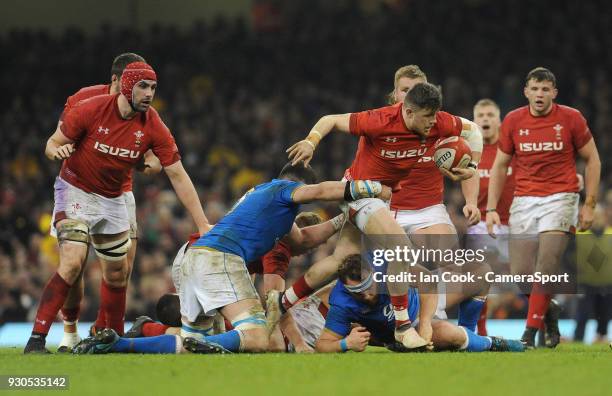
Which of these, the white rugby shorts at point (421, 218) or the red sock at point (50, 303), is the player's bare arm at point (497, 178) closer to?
the white rugby shorts at point (421, 218)

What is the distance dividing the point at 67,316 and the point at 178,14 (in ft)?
47.8

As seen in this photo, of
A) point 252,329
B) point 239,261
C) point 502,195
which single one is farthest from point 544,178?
point 252,329

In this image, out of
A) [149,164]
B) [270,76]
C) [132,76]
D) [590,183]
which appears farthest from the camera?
[270,76]

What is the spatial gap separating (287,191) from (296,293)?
935 millimetres

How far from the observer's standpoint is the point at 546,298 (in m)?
8.78

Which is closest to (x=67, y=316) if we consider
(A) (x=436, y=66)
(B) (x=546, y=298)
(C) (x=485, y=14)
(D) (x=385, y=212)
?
(D) (x=385, y=212)

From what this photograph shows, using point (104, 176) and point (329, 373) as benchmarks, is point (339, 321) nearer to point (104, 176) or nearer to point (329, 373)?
point (329, 373)

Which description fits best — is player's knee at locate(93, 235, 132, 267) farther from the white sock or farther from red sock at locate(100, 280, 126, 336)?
the white sock

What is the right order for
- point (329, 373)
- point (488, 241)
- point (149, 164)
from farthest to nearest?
point (488, 241) < point (149, 164) < point (329, 373)

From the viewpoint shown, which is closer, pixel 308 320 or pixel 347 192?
pixel 347 192

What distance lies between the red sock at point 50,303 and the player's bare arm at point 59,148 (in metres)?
0.87

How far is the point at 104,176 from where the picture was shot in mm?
8320

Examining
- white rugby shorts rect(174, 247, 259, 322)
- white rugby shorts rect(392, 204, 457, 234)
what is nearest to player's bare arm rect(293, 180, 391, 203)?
white rugby shorts rect(174, 247, 259, 322)

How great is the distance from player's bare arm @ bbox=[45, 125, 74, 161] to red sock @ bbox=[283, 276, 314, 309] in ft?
6.19
